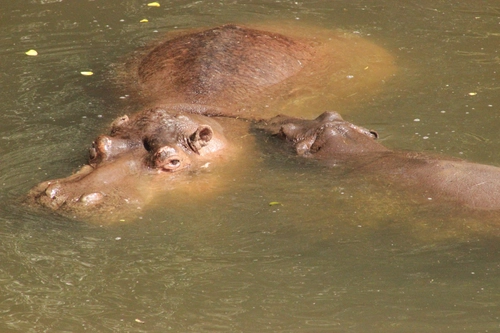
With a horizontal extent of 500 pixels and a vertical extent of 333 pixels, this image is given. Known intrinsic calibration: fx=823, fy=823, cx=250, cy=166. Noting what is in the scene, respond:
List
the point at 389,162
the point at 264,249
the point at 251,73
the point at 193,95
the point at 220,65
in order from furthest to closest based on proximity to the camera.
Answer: the point at 251,73 < the point at 220,65 < the point at 193,95 < the point at 389,162 < the point at 264,249

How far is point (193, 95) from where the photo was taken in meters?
8.37

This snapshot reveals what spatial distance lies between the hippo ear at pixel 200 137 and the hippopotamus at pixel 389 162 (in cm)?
77

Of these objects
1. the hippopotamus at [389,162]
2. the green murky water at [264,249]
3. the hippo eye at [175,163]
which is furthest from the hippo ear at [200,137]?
the hippopotamus at [389,162]

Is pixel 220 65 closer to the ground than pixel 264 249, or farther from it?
farther from it

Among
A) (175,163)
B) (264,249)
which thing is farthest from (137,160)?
(264,249)

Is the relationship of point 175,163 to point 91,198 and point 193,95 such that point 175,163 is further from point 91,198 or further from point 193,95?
point 193,95

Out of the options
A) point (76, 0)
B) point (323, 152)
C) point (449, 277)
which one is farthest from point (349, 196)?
point (76, 0)

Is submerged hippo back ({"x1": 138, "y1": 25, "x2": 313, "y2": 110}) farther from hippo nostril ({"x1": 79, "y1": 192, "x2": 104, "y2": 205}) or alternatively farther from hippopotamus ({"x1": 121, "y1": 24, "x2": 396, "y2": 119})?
hippo nostril ({"x1": 79, "y1": 192, "x2": 104, "y2": 205})

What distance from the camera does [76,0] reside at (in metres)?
12.8

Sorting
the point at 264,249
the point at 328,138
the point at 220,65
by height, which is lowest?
the point at 264,249

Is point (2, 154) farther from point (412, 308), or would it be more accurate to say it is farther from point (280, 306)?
point (412, 308)

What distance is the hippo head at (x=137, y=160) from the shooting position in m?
6.41

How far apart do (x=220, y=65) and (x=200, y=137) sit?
Result: 2028 mm

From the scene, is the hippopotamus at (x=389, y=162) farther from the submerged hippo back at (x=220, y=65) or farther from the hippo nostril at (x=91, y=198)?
the hippo nostril at (x=91, y=198)
